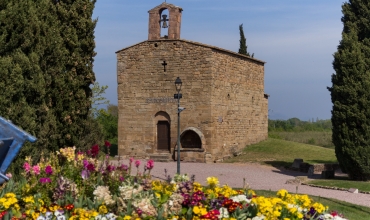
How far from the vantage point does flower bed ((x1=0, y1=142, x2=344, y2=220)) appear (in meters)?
6.09

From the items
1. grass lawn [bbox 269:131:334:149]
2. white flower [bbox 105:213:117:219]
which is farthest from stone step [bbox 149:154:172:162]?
white flower [bbox 105:213:117:219]

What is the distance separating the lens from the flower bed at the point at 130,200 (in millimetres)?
6086

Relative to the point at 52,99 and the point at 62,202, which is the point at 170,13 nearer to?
the point at 52,99

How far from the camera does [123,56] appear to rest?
27391mm

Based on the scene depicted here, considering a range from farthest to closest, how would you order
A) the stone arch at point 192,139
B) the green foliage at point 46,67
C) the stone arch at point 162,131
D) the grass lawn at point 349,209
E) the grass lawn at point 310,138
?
1. the grass lawn at point 310,138
2. the stone arch at point 162,131
3. the stone arch at point 192,139
4. the grass lawn at point 349,209
5. the green foliage at point 46,67

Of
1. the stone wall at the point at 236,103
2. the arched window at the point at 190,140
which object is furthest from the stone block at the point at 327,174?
the arched window at the point at 190,140

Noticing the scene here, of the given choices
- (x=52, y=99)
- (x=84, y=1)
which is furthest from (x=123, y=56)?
(x=52, y=99)

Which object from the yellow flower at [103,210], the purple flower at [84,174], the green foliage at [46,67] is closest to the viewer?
the yellow flower at [103,210]

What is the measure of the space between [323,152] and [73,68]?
1724cm

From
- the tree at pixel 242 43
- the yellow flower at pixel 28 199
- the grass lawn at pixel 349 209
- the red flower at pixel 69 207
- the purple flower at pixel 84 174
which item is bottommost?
the grass lawn at pixel 349 209

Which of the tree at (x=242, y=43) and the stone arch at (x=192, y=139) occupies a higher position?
the tree at (x=242, y=43)

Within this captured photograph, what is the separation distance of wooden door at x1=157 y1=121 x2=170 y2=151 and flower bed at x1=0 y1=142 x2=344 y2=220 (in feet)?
62.2

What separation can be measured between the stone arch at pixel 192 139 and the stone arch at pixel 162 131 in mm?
775

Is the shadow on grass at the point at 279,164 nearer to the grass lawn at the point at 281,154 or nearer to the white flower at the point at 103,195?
the grass lawn at the point at 281,154
